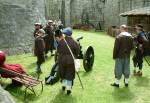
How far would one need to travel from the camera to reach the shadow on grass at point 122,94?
33.5ft

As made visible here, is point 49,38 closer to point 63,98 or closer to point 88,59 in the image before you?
point 88,59

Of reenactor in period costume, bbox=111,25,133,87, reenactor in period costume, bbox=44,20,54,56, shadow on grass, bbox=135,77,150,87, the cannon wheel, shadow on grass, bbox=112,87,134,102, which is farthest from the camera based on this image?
reenactor in period costume, bbox=44,20,54,56

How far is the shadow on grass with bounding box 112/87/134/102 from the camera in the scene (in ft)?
33.5

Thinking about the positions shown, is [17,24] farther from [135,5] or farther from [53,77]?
[135,5]

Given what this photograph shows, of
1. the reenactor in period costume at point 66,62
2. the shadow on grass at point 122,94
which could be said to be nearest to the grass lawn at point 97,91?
the shadow on grass at point 122,94

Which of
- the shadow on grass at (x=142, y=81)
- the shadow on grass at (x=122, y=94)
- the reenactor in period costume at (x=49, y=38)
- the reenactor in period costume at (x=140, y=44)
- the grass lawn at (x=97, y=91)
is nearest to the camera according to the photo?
the grass lawn at (x=97, y=91)

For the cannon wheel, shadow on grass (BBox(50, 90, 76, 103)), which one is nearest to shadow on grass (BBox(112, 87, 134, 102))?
shadow on grass (BBox(50, 90, 76, 103))

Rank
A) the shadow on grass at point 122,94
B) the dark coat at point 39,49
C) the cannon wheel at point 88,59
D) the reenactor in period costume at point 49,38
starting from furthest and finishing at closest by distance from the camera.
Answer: the reenactor in period costume at point 49,38
the cannon wheel at point 88,59
the dark coat at point 39,49
the shadow on grass at point 122,94

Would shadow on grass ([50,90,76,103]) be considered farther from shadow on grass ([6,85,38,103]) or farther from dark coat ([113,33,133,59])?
dark coat ([113,33,133,59])

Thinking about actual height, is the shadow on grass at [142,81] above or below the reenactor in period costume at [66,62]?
below

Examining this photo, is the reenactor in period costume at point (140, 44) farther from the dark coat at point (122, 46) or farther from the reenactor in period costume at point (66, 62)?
the reenactor in period costume at point (66, 62)

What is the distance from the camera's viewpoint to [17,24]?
18.6 metres

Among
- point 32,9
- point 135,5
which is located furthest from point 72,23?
point 32,9

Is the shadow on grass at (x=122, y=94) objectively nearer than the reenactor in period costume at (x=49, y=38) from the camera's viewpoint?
Yes
